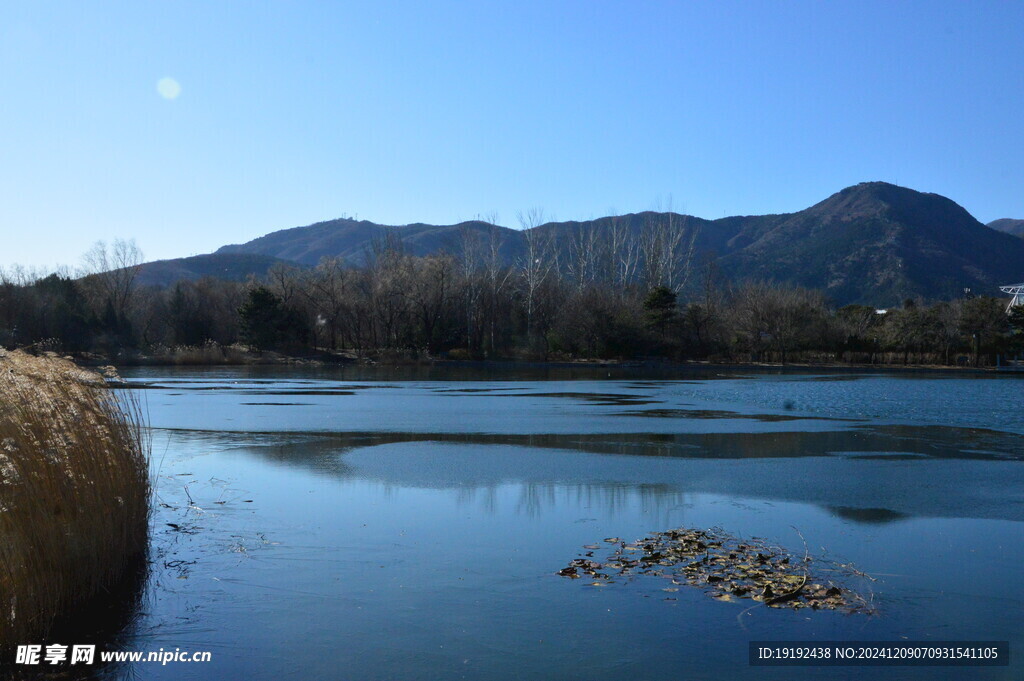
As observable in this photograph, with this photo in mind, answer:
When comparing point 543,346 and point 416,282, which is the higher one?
point 416,282

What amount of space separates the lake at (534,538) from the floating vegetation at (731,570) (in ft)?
0.53

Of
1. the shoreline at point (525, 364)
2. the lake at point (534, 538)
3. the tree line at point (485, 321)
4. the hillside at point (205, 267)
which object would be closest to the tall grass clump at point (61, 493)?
the lake at point (534, 538)

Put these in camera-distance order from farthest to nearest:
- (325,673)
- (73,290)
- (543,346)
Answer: (543,346), (73,290), (325,673)

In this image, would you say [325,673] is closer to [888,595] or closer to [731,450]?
[888,595]

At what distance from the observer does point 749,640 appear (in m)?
6.00

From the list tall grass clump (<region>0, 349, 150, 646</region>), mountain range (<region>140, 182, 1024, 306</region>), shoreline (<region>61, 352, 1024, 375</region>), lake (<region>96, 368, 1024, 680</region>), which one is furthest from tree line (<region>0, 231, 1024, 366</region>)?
tall grass clump (<region>0, 349, 150, 646</region>)

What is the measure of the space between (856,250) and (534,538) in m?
143

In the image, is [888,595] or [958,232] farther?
[958,232]

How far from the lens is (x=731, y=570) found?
7.55 metres

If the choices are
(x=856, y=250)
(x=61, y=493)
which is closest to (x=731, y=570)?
(x=61, y=493)

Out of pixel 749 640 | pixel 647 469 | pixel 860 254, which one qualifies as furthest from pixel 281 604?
pixel 860 254

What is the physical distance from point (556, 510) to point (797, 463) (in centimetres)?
592

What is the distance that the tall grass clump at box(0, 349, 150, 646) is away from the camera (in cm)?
573

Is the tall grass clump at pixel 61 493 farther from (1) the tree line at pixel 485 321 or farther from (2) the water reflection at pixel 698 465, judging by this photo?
(1) the tree line at pixel 485 321
